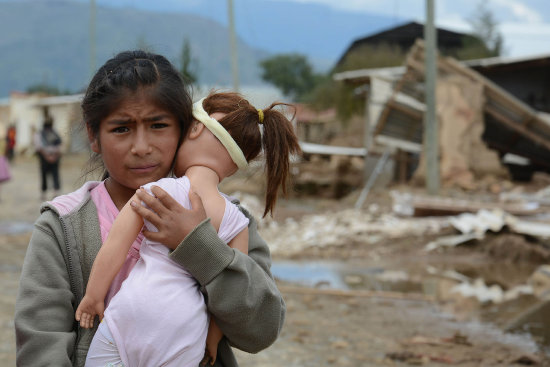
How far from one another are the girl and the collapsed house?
1204 centimetres

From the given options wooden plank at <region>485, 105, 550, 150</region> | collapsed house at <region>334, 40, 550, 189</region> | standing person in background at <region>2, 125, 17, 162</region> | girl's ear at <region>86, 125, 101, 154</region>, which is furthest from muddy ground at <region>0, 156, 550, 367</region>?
standing person in background at <region>2, 125, 17, 162</region>

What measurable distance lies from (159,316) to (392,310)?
494cm

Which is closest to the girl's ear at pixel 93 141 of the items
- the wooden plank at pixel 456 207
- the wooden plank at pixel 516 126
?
the wooden plank at pixel 456 207

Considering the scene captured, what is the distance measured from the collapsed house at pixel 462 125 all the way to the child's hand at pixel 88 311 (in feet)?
40.1

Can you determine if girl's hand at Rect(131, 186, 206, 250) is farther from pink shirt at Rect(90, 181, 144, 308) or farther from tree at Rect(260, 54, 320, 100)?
tree at Rect(260, 54, 320, 100)

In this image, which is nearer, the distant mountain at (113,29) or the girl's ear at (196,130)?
the girl's ear at (196,130)

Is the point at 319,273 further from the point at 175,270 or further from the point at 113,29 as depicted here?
the point at 113,29

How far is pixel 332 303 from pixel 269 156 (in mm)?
4875

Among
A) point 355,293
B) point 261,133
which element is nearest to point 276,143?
point 261,133

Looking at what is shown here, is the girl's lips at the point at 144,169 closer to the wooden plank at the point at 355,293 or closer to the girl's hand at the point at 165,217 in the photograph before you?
the girl's hand at the point at 165,217

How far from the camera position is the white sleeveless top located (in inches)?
59.2

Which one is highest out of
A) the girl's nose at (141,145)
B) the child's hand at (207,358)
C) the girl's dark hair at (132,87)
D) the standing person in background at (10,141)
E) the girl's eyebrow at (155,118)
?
the girl's dark hair at (132,87)

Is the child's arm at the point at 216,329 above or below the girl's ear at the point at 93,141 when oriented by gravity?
below

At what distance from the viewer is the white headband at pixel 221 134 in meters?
1.66
